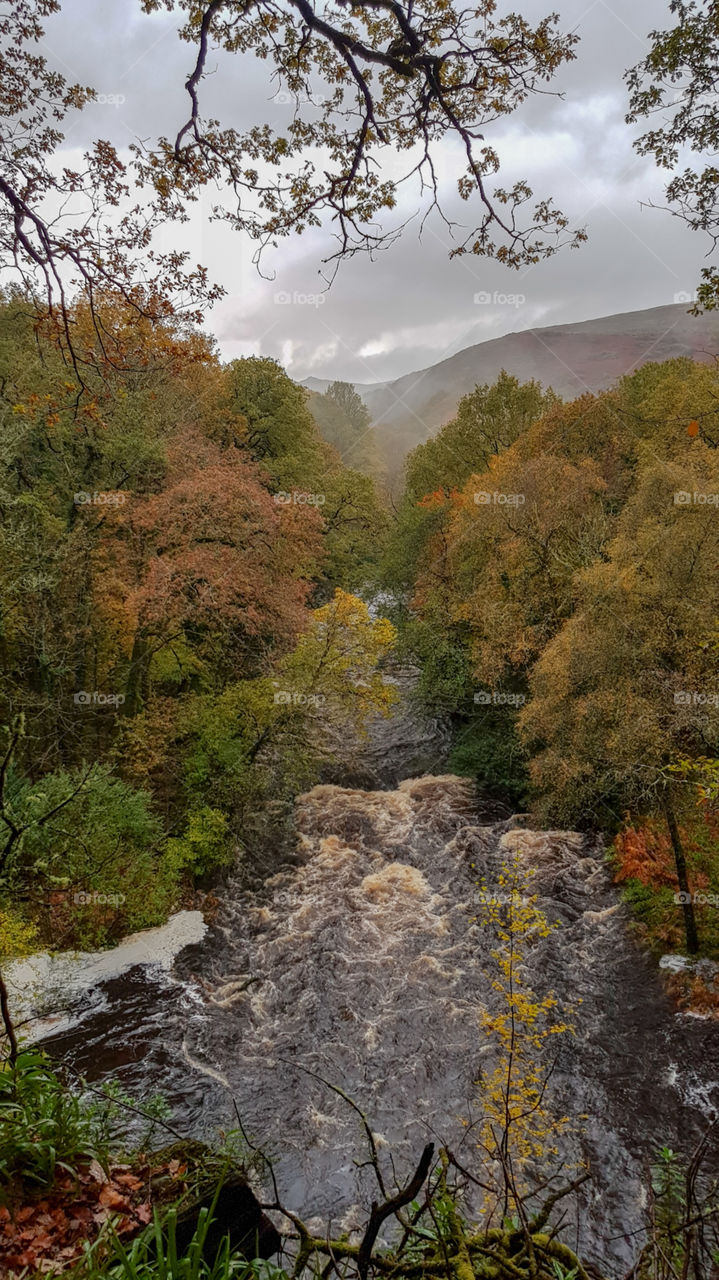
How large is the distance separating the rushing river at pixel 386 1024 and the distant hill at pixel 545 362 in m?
92.2

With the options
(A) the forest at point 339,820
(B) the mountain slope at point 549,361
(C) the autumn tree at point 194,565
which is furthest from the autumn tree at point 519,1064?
(B) the mountain slope at point 549,361

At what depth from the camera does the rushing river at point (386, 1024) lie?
7473mm

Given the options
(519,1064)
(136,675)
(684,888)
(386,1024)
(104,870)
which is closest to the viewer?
(519,1064)

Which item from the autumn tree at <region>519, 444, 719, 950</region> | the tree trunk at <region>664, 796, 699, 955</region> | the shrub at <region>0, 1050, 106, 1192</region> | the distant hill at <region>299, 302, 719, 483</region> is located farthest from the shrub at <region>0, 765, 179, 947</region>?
the distant hill at <region>299, 302, 719, 483</region>

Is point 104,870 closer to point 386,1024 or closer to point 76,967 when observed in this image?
point 76,967

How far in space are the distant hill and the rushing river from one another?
92244 mm

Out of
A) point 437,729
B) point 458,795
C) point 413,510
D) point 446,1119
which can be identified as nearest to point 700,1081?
point 446,1119

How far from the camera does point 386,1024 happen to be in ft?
31.4

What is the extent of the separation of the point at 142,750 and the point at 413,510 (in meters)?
16.3

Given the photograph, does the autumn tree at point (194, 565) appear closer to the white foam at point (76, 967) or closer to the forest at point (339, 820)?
the forest at point (339, 820)

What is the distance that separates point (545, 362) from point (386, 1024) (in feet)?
549

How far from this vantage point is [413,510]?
26.6 m

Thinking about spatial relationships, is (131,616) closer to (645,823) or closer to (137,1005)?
(137,1005)

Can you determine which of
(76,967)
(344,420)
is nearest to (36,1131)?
(76,967)
